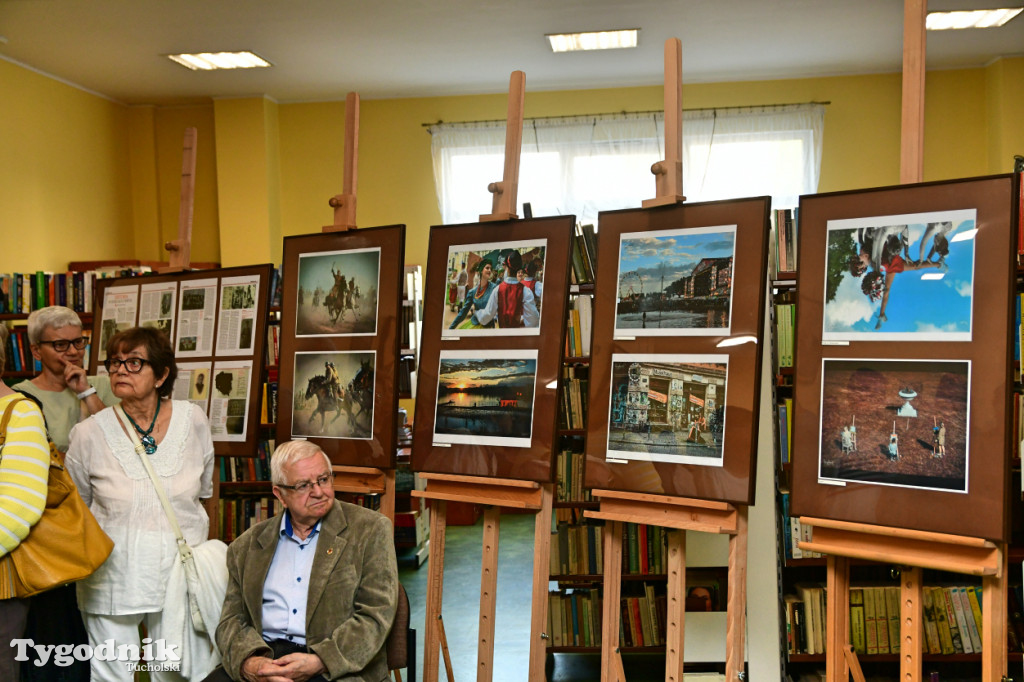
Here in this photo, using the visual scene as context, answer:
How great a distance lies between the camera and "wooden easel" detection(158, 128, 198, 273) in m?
3.80

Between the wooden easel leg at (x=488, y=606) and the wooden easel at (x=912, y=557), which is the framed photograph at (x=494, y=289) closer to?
the wooden easel leg at (x=488, y=606)

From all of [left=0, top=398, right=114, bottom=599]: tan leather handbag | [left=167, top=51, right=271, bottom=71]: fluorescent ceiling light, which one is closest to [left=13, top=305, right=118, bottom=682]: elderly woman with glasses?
[left=0, top=398, right=114, bottom=599]: tan leather handbag

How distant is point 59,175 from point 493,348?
19.3ft

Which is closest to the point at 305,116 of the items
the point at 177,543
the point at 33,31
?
the point at 33,31

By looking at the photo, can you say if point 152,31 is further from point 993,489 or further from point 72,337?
point 993,489

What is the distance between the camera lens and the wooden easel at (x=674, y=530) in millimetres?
2439

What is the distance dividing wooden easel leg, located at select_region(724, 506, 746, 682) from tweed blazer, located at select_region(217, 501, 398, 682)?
99 centimetres

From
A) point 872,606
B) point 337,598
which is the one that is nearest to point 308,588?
point 337,598

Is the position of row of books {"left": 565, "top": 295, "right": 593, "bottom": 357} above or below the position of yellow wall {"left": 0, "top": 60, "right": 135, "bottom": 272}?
below

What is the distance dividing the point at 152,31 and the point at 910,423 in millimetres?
5958

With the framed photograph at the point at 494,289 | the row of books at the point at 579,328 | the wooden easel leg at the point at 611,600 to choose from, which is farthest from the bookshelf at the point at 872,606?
the framed photograph at the point at 494,289

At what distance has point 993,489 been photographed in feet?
6.75

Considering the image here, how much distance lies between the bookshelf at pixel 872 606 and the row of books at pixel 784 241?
0.06 m

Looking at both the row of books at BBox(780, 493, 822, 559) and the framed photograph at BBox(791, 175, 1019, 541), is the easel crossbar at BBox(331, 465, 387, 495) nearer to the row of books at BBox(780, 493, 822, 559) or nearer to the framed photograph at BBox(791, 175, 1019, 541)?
the framed photograph at BBox(791, 175, 1019, 541)
